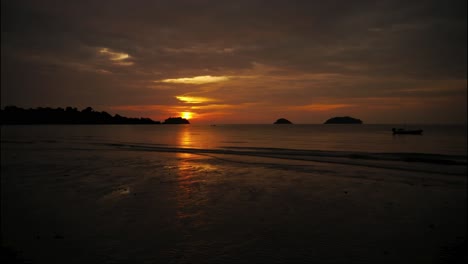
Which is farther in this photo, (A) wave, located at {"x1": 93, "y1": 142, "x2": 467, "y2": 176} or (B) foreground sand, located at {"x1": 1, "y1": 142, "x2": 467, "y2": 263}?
(A) wave, located at {"x1": 93, "y1": 142, "x2": 467, "y2": 176}

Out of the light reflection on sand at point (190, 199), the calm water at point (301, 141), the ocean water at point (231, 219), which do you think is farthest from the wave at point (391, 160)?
the light reflection on sand at point (190, 199)

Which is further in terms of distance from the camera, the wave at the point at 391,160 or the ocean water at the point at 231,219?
the wave at the point at 391,160

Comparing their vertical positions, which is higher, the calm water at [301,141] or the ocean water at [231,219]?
the calm water at [301,141]

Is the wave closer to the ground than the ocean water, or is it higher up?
higher up

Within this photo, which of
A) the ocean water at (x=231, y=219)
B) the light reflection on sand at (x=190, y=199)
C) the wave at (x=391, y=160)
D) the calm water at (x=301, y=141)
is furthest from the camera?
the calm water at (x=301, y=141)

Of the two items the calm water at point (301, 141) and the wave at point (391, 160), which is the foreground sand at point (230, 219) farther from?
the calm water at point (301, 141)

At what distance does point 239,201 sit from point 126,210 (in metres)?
4.92

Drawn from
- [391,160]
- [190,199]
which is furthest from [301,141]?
[190,199]

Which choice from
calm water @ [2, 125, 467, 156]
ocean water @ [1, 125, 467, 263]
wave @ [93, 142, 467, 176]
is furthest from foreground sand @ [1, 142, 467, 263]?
calm water @ [2, 125, 467, 156]

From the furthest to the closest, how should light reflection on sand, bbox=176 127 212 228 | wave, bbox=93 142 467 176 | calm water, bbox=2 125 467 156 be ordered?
calm water, bbox=2 125 467 156 < wave, bbox=93 142 467 176 < light reflection on sand, bbox=176 127 212 228

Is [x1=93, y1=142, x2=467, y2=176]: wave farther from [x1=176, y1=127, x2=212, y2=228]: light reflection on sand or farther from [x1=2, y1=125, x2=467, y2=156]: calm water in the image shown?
[x1=176, y1=127, x2=212, y2=228]: light reflection on sand

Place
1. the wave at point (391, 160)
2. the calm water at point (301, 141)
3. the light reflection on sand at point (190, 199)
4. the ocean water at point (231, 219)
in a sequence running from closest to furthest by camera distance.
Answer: the ocean water at point (231, 219), the light reflection on sand at point (190, 199), the wave at point (391, 160), the calm water at point (301, 141)

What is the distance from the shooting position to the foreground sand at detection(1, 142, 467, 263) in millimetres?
7961

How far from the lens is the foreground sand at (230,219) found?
7.96 metres
